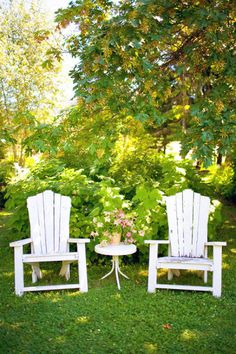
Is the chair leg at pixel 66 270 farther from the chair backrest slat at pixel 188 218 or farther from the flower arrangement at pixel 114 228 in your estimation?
the chair backrest slat at pixel 188 218

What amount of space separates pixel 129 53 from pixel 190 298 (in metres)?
2.26

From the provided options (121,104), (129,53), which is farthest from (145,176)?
(129,53)

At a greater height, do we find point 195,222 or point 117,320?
point 195,222

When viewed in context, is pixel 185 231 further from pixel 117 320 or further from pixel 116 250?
pixel 117 320

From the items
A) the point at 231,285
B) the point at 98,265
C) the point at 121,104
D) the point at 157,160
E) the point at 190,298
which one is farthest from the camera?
the point at 157,160

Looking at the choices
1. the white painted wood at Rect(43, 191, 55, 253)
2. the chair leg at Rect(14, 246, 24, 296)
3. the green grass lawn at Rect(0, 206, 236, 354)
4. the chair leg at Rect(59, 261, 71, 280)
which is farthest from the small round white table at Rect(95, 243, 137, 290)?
the chair leg at Rect(14, 246, 24, 296)

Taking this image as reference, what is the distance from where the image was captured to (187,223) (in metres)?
4.14

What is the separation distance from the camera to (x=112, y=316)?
3.32 meters

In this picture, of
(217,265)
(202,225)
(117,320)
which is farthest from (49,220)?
(217,265)

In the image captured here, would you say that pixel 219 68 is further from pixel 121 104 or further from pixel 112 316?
pixel 112 316

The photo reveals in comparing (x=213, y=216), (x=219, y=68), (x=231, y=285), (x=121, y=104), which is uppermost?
(x=219, y=68)

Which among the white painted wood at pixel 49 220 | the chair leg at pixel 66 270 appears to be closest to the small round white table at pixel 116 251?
the chair leg at pixel 66 270

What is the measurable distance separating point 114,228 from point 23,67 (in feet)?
28.4

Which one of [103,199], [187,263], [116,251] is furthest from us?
[103,199]
